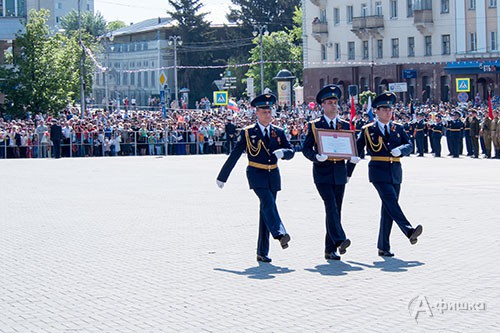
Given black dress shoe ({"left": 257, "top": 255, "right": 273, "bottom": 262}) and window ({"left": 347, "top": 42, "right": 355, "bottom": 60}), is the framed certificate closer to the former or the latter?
black dress shoe ({"left": 257, "top": 255, "right": 273, "bottom": 262})

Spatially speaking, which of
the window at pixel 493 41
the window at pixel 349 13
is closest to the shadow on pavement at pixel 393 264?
the window at pixel 493 41

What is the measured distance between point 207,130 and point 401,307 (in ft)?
129

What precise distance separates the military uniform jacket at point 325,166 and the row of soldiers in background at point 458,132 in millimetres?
24263

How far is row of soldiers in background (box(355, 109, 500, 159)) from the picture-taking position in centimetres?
3825

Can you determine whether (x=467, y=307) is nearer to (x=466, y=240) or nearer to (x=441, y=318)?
(x=441, y=318)

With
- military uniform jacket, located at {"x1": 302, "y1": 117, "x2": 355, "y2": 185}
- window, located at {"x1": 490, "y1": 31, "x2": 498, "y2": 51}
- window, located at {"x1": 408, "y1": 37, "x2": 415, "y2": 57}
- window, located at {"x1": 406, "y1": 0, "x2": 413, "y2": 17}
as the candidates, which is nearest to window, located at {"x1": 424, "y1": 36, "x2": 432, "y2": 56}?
window, located at {"x1": 408, "y1": 37, "x2": 415, "y2": 57}

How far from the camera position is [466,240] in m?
14.0

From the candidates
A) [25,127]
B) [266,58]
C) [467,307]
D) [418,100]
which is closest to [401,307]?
[467,307]

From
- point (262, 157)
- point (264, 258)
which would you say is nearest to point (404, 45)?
point (262, 157)

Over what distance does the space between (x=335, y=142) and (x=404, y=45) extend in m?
71.3

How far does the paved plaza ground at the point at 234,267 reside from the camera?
30.2 ft

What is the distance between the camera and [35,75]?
180 ft

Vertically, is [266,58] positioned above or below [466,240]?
above

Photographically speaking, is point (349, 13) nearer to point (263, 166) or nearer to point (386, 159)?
point (386, 159)
